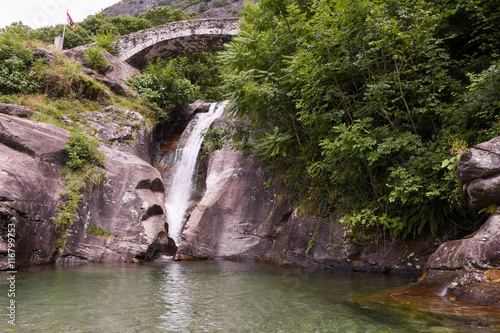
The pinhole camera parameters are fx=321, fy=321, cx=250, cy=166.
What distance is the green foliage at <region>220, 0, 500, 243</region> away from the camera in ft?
19.9

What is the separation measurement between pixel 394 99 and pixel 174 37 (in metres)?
21.8

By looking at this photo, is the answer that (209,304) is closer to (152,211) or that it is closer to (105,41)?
(152,211)

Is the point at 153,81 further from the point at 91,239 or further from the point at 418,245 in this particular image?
the point at 418,245

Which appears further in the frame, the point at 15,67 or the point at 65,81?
the point at 65,81

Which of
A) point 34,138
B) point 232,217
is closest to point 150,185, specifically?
point 232,217

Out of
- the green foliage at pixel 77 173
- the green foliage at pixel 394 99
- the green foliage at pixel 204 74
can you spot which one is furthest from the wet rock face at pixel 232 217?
the green foliage at pixel 204 74

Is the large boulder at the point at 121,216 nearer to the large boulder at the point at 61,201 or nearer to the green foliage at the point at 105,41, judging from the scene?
the large boulder at the point at 61,201

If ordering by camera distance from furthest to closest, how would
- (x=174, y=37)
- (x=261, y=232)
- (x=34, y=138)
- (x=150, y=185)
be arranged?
(x=174, y=37), (x=150, y=185), (x=261, y=232), (x=34, y=138)

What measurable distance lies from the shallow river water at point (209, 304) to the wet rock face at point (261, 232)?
2.37 ft

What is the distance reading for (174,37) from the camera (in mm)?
24531

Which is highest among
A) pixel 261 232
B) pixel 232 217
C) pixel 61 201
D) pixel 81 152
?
pixel 81 152

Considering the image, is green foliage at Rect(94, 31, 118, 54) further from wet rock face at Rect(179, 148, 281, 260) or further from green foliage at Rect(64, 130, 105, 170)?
wet rock face at Rect(179, 148, 281, 260)

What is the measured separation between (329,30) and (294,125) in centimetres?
280

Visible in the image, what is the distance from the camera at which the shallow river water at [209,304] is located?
138 inches
